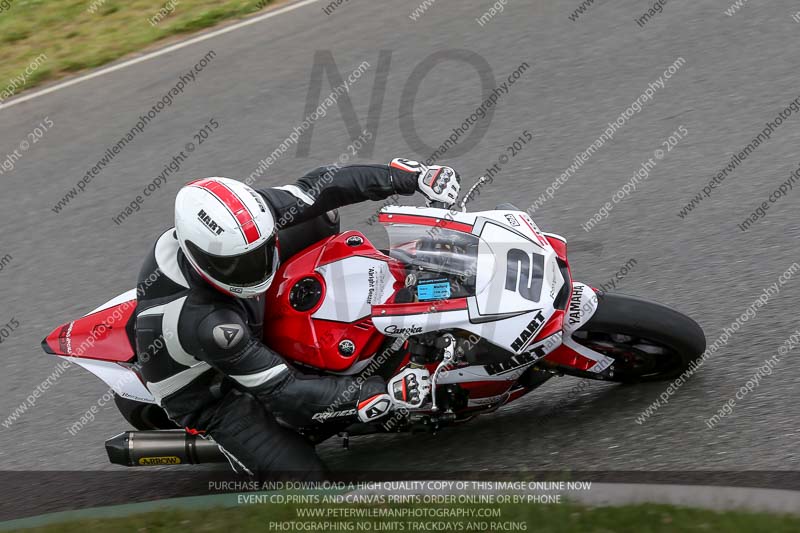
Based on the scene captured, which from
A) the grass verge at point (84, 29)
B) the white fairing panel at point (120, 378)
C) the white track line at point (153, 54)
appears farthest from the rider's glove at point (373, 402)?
the grass verge at point (84, 29)

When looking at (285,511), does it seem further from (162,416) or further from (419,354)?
(162,416)

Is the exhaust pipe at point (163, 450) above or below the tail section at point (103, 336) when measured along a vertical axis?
below

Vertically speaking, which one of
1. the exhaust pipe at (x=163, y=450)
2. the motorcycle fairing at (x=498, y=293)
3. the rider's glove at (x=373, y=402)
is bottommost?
the exhaust pipe at (x=163, y=450)

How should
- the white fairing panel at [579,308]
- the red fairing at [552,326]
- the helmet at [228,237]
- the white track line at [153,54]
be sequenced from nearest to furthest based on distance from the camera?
the helmet at [228,237] → the red fairing at [552,326] → the white fairing panel at [579,308] → the white track line at [153,54]

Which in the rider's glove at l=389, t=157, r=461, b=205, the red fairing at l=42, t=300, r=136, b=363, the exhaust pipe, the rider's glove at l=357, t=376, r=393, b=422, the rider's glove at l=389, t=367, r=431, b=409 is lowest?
the exhaust pipe

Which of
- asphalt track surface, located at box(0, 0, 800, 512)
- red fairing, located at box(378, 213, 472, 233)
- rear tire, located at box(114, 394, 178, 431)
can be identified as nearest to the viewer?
red fairing, located at box(378, 213, 472, 233)

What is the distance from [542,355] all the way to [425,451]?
918mm

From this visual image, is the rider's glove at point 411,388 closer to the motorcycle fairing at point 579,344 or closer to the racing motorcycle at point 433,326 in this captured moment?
the racing motorcycle at point 433,326

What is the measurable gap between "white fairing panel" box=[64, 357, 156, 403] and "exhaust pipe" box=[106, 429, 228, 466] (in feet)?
0.66

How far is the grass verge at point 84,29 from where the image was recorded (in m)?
9.70

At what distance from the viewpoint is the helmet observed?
4133 millimetres

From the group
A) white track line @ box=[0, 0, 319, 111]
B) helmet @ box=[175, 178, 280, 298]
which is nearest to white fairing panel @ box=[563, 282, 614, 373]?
helmet @ box=[175, 178, 280, 298]

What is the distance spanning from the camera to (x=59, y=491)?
16.9ft

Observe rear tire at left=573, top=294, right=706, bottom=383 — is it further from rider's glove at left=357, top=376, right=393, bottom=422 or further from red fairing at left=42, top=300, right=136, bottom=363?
red fairing at left=42, top=300, right=136, bottom=363
